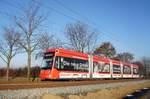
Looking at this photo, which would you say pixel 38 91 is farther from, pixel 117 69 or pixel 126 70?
pixel 126 70

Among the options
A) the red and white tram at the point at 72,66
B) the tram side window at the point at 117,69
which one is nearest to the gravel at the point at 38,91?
the red and white tram at the point at 72,66

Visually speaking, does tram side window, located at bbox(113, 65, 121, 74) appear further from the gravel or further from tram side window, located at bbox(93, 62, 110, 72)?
the gravel

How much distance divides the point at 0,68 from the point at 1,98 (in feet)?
174

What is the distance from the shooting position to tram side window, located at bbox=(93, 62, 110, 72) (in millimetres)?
35297

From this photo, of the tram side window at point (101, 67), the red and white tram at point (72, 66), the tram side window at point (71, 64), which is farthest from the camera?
the tram side window at point (101, 67)

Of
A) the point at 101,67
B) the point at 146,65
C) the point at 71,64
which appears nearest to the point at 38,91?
the point at 71,64

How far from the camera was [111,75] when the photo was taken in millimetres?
41688

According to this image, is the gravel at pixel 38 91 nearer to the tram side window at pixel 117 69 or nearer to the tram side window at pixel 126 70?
the tram side window at pixel 117 69

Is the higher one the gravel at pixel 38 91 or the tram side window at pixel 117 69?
the tram side window at pixel 117 69

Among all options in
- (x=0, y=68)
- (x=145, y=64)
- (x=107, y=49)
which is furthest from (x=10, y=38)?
(x=145, y=64)

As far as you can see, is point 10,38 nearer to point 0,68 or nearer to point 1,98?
point 0,68

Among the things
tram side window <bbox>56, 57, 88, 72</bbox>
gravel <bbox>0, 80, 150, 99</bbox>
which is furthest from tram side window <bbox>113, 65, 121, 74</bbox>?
gravel <bbox>0, 80, 150, 99</bbox>

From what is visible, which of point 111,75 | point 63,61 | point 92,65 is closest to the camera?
point 63,61

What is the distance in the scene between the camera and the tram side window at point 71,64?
1039 inches
